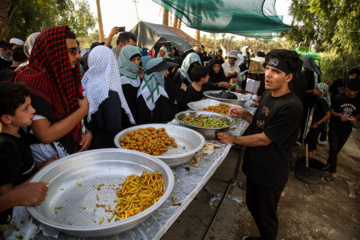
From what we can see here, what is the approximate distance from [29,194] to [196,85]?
3.47 meters

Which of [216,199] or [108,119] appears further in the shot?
[216,199]

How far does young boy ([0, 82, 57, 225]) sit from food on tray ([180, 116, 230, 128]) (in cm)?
175

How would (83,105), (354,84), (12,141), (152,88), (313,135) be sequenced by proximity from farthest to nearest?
(313,135)
(354,84)
(152,88)
(83,105)
(12,141)

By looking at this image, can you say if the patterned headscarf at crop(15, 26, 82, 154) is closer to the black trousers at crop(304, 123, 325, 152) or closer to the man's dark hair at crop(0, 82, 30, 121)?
the man's dark hair at crop(0, 82, 30, 121)

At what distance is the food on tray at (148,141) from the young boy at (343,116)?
3783 mm

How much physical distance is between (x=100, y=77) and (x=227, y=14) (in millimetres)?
4911

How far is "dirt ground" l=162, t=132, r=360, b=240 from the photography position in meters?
2.85

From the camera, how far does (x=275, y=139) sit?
187cm

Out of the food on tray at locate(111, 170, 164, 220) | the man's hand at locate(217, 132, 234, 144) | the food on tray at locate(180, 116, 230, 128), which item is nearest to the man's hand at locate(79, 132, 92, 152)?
the food on tray at locate(111, 170, 164, 220)

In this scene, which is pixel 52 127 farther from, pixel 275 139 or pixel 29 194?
pixel 275 139

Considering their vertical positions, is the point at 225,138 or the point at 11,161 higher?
the point at 11,161

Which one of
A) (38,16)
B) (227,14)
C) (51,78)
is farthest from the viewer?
(38,16)

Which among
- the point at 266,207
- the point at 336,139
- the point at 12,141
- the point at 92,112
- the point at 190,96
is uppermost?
the point at 12,141

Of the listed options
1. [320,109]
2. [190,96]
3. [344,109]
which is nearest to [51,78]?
[190,96]
